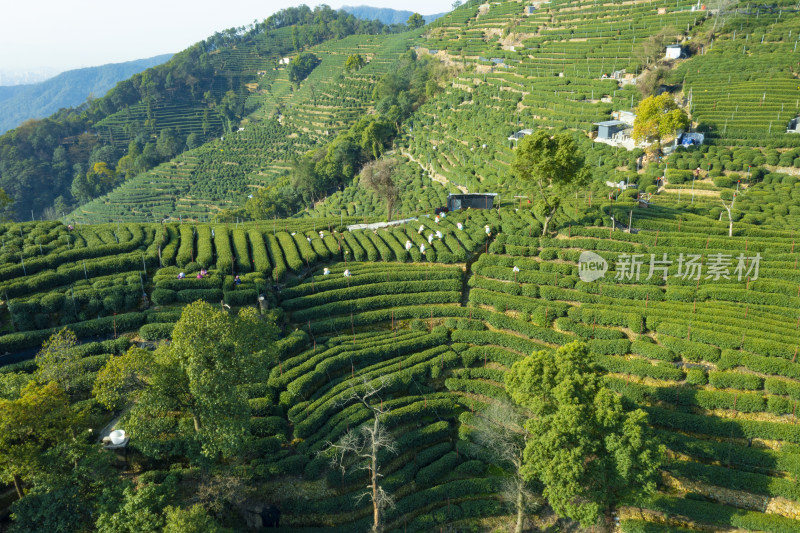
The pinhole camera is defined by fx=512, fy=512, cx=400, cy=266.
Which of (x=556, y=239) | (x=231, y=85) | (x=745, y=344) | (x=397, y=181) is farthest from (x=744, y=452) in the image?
(x=231, y=85)

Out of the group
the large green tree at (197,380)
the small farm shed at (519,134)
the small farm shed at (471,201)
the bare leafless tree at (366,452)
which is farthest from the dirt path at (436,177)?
the large green tree at (197,380)

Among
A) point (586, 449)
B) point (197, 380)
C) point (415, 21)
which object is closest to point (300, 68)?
point (415, 21)

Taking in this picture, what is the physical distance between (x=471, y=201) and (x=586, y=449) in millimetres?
26154

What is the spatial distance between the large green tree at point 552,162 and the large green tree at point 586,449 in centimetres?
1619

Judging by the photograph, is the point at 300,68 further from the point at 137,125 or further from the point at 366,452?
the point at 366,452

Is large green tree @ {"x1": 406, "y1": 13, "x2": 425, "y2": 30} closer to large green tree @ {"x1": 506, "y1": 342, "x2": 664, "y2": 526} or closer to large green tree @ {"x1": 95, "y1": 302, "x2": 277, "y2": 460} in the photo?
large green tree @ {"x1": 506, "y1": 342, "x2": 664, "y2": 526}

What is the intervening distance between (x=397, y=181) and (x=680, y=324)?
43.1 meters

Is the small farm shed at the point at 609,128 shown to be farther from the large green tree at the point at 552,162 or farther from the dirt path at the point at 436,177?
the large green tree at the point at 552,162

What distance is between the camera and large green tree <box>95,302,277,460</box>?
18.6 meters

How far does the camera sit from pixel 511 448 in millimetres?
21703

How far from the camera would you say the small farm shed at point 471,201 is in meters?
42.1

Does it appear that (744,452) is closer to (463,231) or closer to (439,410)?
(439,410)

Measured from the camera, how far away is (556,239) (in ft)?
113

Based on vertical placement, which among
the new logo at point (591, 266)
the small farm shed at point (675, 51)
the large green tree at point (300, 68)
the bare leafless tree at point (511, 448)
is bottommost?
the bare leafless tree at point (511, 448)
